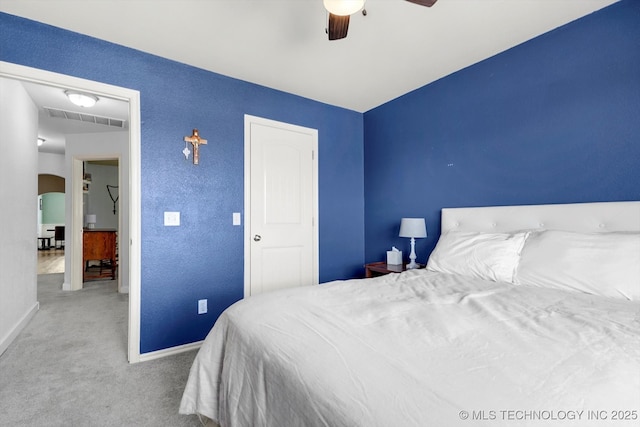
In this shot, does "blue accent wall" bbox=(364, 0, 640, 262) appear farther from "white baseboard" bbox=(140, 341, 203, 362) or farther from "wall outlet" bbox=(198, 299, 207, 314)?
"white baseboard" bbox=(140, 341, 203, 362)

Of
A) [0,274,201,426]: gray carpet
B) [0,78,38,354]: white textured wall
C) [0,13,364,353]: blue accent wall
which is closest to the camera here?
[0,274,201,426]: gray carpet

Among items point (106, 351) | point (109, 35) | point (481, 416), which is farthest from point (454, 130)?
point (106, 351)

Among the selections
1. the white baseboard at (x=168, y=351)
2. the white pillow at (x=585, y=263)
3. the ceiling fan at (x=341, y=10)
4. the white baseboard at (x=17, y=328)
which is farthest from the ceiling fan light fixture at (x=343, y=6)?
the white baseboard at (x=17, y=328)

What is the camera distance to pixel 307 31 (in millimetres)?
2201

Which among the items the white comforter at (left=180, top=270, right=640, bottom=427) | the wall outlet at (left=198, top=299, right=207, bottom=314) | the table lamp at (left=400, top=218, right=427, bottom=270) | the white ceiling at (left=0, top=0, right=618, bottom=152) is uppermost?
the white ceiling at (left=0, top=0, right=618, bottom=152)

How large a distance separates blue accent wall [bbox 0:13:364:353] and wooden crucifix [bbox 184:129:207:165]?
0.05m

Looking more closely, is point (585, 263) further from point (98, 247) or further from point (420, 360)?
point (98, 247)

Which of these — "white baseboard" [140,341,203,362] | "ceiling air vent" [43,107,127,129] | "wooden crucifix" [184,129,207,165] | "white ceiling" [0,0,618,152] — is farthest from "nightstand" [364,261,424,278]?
"ceiling air vent" [43,107,127,129]

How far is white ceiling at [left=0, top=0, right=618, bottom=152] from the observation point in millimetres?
1951

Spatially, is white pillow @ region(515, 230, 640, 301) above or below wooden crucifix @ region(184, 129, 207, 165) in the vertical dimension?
below

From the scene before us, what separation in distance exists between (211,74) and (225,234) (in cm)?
151

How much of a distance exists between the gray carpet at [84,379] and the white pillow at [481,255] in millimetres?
1921

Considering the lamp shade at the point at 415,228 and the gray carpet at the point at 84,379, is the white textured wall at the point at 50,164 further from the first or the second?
the lamp shade at the point at 415,228

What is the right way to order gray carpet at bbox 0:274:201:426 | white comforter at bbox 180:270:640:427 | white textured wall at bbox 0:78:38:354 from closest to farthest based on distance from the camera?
white comforter at bbox 180:270:640:427 → gray carpet at bbox 0:274:201:426 → white textured wall at bbox 0:78:38:354
